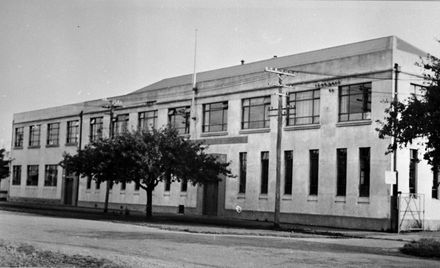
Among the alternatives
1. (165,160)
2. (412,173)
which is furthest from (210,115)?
(412,173)

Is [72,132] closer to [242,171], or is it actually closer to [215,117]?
[215,117]

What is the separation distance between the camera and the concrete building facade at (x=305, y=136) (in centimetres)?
3344

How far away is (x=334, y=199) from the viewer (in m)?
35.1

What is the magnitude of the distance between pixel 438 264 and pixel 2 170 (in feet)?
187

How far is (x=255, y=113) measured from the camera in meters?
40.7

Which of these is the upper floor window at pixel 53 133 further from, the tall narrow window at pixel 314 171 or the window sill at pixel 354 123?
the window sill at pixel 354 123

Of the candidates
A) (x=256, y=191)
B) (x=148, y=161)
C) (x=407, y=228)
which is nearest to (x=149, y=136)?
(x=148, y=161)

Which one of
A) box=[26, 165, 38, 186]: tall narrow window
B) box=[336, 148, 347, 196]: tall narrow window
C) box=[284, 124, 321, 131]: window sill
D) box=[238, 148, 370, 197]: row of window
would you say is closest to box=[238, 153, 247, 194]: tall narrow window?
box=[238, 148, 370, 197]: row of window

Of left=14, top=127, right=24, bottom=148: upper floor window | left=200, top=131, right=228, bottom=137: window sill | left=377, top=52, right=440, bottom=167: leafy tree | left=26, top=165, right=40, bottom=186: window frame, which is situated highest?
left=14, top=127, right=24, bottom=148: upper floor window

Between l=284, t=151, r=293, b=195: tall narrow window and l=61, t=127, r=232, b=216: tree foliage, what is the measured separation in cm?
402

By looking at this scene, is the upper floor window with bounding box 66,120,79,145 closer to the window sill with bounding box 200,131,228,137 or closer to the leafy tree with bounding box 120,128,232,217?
the window sill with bounding box 200,131,228,137

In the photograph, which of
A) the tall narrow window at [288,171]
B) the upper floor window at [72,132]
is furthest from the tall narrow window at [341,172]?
the upper floor window at [72,132]

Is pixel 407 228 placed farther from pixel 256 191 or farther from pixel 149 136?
pixel 149 136

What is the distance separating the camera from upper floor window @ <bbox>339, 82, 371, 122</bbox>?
112ft
